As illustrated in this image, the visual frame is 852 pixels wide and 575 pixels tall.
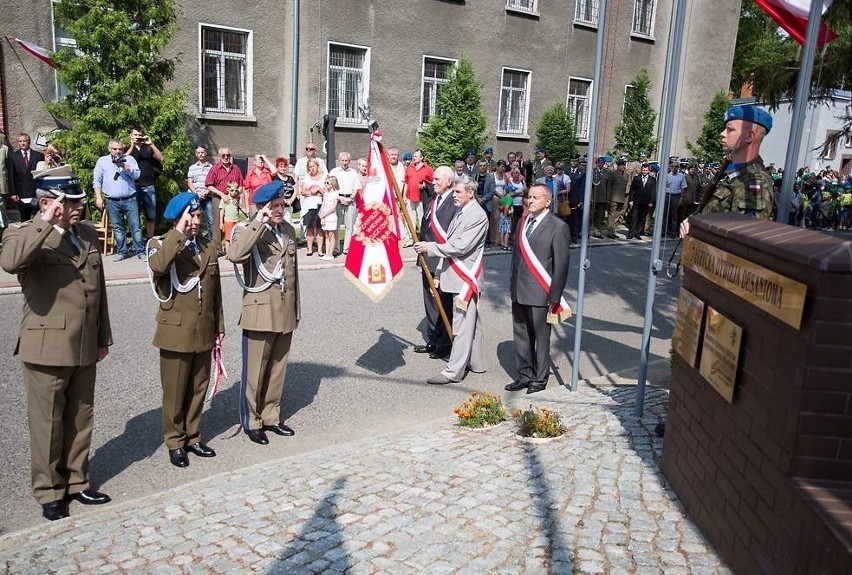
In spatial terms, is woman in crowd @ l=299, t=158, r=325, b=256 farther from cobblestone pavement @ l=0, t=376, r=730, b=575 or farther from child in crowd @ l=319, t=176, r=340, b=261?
cobblestone pavement @ l=0, t=376, r=730, b=575

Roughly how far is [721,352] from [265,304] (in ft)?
10.9

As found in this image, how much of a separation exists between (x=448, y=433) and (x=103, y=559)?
2653 millimetres

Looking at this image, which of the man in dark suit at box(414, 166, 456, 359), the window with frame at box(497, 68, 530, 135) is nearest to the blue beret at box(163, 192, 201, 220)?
the man in dark suit at box(414, 166, 456, 359)

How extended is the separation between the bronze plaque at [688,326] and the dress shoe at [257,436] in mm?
3166

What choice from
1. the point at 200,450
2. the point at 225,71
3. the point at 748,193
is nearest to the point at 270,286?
the point at 200,450

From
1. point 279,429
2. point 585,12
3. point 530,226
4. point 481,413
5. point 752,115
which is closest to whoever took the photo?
point 752,115

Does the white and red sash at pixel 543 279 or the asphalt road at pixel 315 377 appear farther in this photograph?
the white and red sash at pixel 543 279

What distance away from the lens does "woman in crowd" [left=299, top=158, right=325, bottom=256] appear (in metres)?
14.3

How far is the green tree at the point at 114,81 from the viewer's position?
13.7m

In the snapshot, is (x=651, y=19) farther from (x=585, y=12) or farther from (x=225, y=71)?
(x=225, y=71)

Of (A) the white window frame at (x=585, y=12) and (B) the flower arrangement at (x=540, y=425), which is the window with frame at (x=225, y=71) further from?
(B) the flower arrangement at (x=540, y=425)

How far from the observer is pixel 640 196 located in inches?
808

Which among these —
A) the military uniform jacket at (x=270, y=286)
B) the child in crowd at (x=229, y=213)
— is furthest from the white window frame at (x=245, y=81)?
the military uniform jacket at (x=270, y=286)

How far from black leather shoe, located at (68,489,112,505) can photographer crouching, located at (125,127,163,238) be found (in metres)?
9.11
